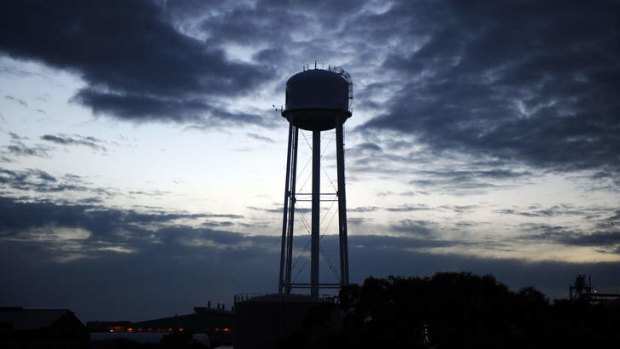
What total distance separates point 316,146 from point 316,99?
4.35m

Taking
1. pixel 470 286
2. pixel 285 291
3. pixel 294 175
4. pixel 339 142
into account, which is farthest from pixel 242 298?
pixel 470 286

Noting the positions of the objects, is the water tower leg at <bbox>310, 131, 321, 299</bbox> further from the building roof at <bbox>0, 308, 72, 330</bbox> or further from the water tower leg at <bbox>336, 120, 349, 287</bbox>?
the building roof at <bbox>0, 308, 72, 330</bbox>

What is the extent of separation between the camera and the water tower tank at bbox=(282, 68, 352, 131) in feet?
212

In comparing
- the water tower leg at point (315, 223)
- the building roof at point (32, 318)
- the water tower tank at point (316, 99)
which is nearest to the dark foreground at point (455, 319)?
the water tower leg at point (315, 223)

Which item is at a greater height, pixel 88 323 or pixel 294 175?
pixel 294 175

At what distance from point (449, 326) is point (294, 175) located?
73.3 feet

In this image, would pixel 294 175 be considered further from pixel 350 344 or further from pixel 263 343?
pixel 350 344

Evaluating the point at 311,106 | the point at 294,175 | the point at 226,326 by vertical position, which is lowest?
the point at 226,326

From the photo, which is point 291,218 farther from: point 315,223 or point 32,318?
point 32,318

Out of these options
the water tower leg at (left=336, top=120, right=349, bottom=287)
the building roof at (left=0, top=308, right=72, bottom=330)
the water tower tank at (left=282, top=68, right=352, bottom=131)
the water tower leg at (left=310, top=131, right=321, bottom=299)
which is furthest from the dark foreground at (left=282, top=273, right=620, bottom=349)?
the building roof at (left=0, top=308, right=72, bottom=330)

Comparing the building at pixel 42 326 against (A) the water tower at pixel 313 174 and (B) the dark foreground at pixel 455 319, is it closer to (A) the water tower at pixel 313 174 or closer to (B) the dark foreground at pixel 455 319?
(A) the water tower at pixel 313 174

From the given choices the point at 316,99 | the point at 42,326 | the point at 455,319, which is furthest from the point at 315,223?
the point at 42,326

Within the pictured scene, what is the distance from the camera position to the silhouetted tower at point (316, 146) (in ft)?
212

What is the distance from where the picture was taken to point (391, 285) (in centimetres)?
5897
